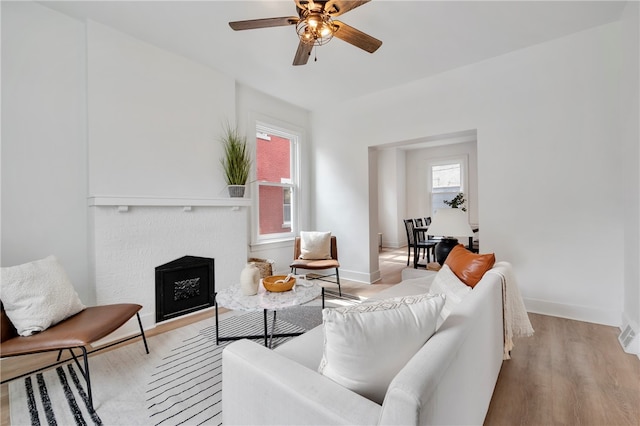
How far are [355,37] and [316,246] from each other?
252 cm

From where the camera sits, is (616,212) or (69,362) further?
(616,212)

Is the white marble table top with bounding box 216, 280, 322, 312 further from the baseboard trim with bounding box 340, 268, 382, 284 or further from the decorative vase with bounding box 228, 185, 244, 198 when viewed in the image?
the baseboard trim with bounding box 340, 268, 382, 284

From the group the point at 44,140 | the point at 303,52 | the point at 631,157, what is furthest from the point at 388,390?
the point at 44,140

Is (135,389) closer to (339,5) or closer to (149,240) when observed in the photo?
(149,240)

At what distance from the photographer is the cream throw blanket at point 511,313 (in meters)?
1.77

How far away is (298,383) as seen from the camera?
0.87m

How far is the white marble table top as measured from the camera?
199 cm

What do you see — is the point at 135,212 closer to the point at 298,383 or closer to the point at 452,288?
the point at 298,383

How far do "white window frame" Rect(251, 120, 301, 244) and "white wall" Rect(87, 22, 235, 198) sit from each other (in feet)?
1.92

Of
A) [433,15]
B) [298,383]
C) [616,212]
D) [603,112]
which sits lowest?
[298,383]

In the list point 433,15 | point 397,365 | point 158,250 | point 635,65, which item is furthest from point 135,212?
point 635,65

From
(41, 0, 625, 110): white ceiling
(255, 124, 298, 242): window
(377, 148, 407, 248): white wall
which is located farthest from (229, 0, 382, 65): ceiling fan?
(377, 148, 407, 248): white wall

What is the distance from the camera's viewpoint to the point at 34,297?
1.79 metres

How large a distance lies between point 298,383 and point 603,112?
3576 mm
